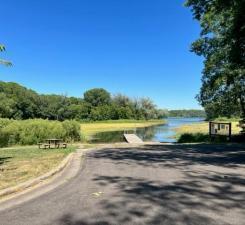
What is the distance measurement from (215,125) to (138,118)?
97.8m

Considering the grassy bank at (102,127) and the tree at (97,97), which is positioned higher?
the tree at (97,97)

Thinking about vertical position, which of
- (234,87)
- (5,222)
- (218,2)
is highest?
(218,2)

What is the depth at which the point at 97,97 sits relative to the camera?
481 feet

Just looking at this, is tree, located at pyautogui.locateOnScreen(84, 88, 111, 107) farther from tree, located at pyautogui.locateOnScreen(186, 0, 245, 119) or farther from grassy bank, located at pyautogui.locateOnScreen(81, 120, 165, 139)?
tree, located at pyautogui.locateOnScreen(186, 0, 245, 119)

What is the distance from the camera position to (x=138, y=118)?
125 meters

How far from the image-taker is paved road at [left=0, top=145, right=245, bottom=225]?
5.25 meters

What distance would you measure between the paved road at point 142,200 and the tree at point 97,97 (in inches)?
5273

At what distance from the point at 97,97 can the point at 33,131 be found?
11973cm

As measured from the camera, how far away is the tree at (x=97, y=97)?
14450cm

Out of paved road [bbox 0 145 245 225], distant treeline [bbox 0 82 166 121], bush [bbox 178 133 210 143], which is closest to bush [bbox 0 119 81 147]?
bush [bbox 178 133 210 143]

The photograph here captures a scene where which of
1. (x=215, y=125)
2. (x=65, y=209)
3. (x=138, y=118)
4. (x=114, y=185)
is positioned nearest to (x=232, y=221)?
(x=65, y=209)

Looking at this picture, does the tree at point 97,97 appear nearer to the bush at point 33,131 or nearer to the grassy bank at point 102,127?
the grassy bank at point 102,127

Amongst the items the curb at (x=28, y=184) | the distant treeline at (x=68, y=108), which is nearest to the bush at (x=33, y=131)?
the curb at (x=28, y=184)

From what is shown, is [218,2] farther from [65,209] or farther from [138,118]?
[138,118]
